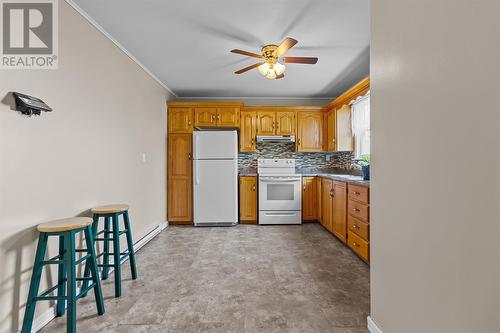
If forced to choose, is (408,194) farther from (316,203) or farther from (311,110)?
(311,110)

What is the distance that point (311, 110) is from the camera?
15.4 ft

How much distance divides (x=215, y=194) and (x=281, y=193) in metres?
1.17

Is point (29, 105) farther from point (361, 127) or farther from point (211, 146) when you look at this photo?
point (361, 127)

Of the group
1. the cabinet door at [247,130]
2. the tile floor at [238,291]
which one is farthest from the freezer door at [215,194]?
the tile floor at [238,291]

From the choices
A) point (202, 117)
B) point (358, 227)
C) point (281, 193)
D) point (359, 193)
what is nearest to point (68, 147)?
point (202, 117)

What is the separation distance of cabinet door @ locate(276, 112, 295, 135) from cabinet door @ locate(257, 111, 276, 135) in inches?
3.1

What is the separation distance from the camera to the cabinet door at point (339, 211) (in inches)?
127

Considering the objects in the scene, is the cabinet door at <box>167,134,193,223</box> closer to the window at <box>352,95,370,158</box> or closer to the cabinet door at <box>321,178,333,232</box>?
the cabinet door at <box>321,178,333,232</box>

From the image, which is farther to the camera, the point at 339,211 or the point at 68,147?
the point at 339,211

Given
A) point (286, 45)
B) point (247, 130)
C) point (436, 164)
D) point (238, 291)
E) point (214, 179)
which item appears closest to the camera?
point (436, 164)

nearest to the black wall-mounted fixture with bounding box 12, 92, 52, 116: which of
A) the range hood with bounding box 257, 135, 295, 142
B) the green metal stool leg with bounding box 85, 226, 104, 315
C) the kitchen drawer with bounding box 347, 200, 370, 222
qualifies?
the green metal stool leg with bounding box 85, 226, 104, 315

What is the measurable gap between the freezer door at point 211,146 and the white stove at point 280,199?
2.57 ft

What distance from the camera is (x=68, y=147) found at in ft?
6.45

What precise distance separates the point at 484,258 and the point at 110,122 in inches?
116
